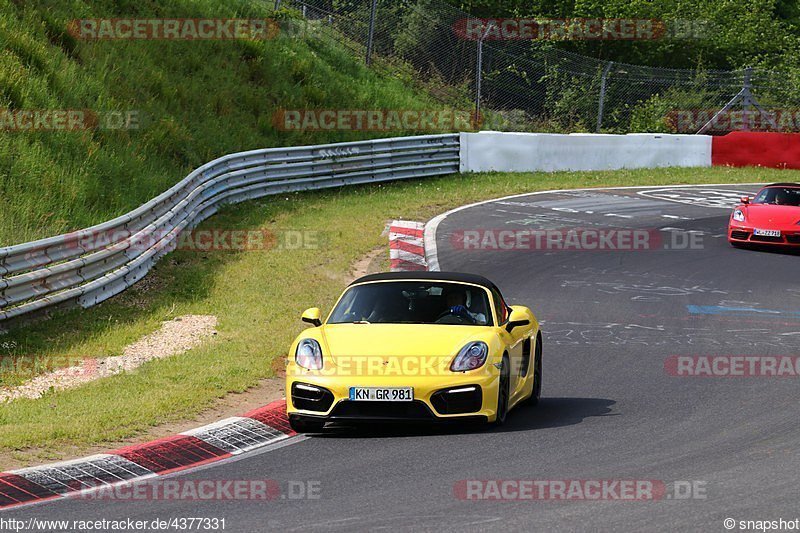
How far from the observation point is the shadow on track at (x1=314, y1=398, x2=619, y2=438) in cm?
943

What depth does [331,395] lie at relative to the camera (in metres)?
9.23

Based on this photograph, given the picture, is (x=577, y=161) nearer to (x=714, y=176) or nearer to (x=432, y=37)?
(x=714, y=176)

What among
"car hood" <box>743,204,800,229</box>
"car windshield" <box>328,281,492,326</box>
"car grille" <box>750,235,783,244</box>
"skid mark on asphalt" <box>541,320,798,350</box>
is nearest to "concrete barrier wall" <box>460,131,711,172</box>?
"car hood" <box>743,204,800,229</box>

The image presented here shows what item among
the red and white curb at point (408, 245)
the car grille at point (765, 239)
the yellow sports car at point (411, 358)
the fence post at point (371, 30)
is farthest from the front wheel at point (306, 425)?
the fence post at point (371, 30)

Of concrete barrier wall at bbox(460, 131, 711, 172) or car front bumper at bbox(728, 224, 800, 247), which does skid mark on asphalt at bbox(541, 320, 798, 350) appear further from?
concrete barrier wall at bbox(460, 131, 711, 172)

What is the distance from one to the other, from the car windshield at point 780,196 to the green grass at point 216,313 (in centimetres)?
656

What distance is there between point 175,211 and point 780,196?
11.2m

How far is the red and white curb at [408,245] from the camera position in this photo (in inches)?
706

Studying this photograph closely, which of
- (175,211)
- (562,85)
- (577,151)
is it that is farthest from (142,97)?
(562,85)

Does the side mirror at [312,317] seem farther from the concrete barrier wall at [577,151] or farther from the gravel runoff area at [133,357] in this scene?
the concrete barrier wall at [577,151]

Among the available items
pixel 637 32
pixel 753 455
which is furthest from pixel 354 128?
pixel 753 455

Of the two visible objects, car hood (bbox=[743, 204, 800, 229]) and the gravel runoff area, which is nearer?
the gravel runoff area

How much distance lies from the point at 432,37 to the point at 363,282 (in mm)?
26023

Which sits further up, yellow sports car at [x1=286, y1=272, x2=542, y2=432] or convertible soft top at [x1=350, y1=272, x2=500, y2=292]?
convertible soft top at [x1=350, y1=272, x2=500, y2=292]
